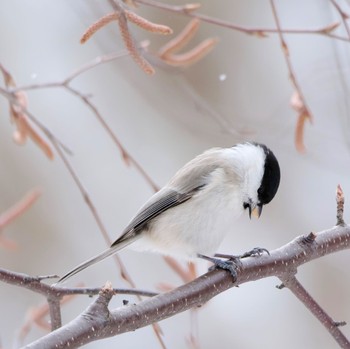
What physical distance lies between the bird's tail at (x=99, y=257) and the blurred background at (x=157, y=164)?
1.12 m

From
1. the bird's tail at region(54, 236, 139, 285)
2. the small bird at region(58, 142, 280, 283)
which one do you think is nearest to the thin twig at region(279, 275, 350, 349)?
the small bird at region(58, 142, 280, 283)

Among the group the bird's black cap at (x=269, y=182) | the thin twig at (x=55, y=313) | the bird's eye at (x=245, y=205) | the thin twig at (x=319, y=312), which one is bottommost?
the thin twig at (x=319, y=312)

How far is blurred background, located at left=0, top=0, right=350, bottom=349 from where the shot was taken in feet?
9.68

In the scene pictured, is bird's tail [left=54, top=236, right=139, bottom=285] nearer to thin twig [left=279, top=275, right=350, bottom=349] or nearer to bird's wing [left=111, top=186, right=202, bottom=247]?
bird's wing [left=111, top=186, right=202, bottom=247]

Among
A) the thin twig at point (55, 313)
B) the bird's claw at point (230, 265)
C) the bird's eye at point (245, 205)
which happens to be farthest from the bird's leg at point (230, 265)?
the thin twig at point (55, 313)

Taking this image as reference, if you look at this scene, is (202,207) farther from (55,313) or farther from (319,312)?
(55,313)

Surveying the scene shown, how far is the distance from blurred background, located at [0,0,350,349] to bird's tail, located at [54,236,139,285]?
3.69 ft

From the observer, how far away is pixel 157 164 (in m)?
3.41

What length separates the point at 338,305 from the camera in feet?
9.43

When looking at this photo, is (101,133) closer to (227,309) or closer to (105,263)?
(105,263)

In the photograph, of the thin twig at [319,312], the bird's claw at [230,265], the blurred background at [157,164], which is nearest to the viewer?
the thin twig at [319,312]

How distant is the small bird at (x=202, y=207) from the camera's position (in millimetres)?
1548

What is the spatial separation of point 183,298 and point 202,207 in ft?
1.34

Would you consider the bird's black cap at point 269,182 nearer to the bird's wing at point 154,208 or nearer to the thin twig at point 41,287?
the bird's wing at point 154,208
